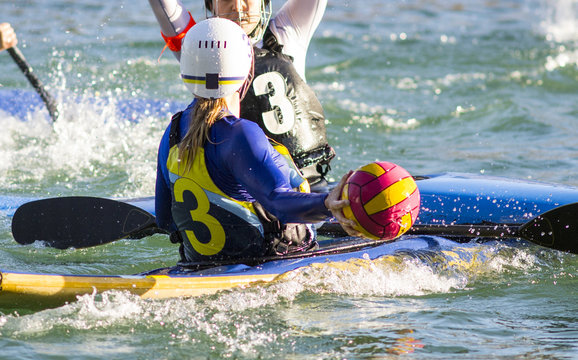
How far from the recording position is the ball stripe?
2.55 meters

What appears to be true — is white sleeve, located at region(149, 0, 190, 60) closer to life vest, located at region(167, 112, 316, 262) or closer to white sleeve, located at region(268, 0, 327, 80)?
white sleeve, located at region(268, 0, 327, 80)

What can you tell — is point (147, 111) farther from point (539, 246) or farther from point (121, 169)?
point (539, 246)

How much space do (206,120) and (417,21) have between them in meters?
11.2

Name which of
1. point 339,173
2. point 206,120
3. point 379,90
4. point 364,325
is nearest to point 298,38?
point 206,120

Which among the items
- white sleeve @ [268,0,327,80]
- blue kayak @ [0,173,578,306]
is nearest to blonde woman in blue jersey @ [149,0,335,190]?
white sleeve @ [268,0,327,80]

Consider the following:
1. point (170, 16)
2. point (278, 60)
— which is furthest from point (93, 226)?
point (278, 60)

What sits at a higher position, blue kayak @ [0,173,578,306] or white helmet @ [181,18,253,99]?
white helmet @ [181,18,253,99]

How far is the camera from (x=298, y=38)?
3984 mm

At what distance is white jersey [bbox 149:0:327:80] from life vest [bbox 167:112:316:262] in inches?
34.3

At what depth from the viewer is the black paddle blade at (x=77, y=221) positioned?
4.11 meters

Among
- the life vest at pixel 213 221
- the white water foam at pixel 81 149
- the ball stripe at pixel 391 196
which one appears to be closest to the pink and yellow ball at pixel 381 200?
the ball stripe at pixel 391 196

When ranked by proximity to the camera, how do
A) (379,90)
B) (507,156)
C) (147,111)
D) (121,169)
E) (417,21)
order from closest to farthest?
(121,169), (507,156), (147,111), (379,90), (417,21)

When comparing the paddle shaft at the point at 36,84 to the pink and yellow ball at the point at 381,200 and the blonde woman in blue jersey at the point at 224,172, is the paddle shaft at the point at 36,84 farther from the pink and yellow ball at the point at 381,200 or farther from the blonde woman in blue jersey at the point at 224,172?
the pink and yellow ball at the point at 381,200

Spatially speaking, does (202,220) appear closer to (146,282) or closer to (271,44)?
(146,282)
